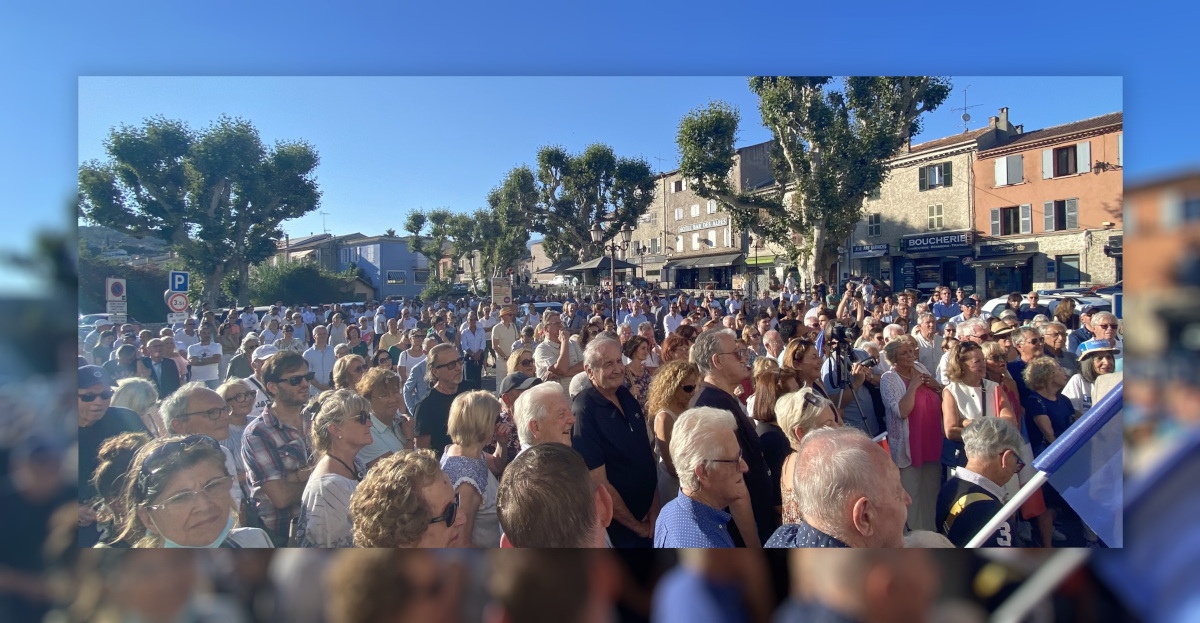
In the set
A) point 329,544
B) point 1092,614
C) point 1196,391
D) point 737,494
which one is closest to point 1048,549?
point 1092,614

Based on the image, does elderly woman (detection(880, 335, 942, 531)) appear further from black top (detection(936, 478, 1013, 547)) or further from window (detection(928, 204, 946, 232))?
window (detection(928, 204, 946, 232))

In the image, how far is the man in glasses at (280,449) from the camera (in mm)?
3098

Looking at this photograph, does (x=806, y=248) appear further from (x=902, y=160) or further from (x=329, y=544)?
(x=329, y=544)

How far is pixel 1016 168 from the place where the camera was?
6.48m

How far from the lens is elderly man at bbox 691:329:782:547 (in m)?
2.54

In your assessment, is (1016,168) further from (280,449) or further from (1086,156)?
(280,449)

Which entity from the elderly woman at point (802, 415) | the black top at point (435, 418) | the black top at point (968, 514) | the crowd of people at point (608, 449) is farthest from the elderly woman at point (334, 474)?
the black top at point (968, 514)

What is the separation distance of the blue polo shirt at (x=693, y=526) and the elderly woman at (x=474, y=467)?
0.71m

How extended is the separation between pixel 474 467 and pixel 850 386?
9.49ft

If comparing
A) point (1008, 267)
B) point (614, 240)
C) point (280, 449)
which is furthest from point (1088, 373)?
point (280, 449)


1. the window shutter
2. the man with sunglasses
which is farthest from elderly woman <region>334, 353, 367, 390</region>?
the window shutter

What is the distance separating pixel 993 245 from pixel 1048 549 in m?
3.38

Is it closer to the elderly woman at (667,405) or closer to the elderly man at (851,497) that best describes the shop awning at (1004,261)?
the elderly woman at (667,405)

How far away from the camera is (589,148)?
426cm
